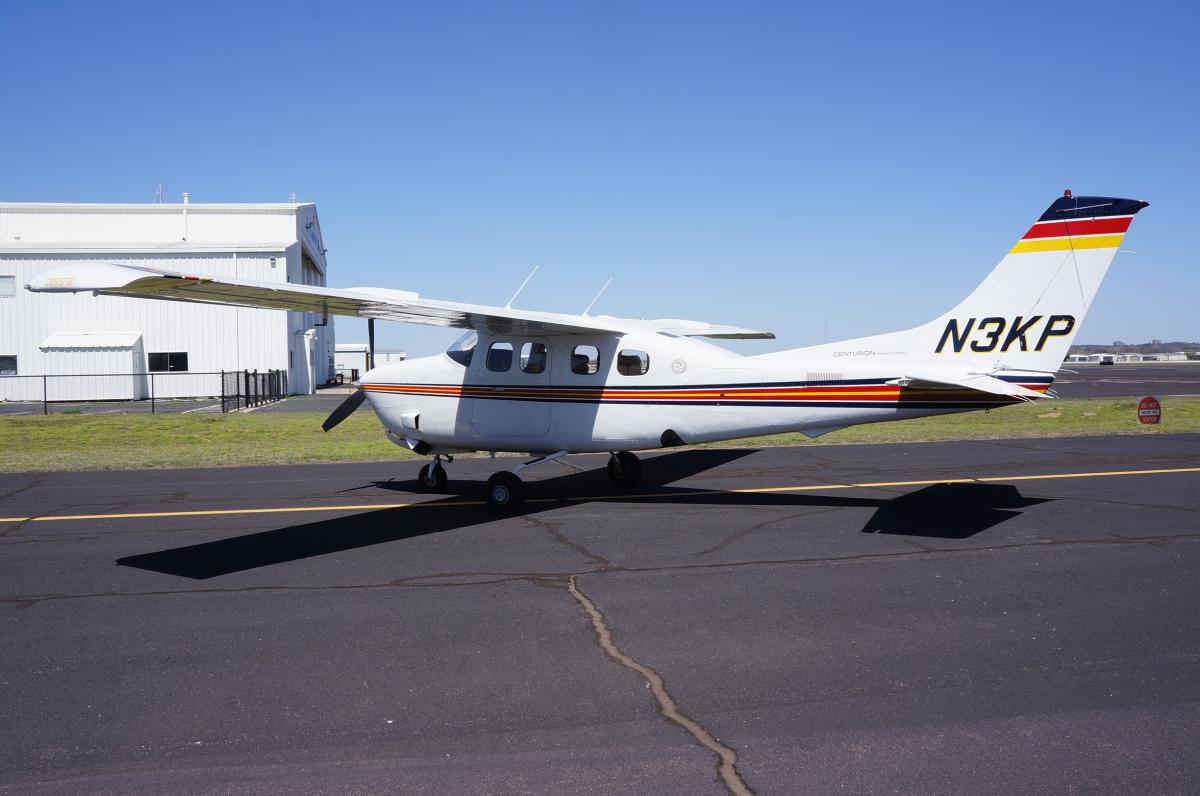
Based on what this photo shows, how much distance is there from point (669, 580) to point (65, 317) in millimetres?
44634

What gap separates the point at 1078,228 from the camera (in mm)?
9188

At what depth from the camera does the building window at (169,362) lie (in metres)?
43.1

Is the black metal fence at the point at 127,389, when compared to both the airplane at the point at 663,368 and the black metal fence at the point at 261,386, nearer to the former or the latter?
the black metal fence at the point at 261,386

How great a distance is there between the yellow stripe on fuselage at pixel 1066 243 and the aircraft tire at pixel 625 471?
19.3 feet

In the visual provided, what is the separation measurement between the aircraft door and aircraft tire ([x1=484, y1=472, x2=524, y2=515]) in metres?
1.03

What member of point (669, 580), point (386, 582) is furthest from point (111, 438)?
point (669, 580)

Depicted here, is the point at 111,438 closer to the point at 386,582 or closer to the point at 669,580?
the point at 386,582

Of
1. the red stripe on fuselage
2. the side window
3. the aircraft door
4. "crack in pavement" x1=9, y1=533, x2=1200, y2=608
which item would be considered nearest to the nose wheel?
the aircraft door

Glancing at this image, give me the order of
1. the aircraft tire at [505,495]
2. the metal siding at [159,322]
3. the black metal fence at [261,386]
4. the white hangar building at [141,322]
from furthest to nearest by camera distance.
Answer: the metal siding at [159,322]
the white hangar building at [141,322]
the black metal fence at [261,386]
the aircraft tire at [505,495]

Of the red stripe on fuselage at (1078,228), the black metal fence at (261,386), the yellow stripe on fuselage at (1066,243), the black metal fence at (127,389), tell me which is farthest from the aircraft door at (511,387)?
the black metal fence at (127,389)

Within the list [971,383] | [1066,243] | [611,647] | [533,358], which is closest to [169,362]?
[533,358]

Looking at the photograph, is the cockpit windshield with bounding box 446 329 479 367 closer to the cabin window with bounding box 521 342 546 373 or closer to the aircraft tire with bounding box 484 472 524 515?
the cabin window with bounding box 521 342 546 373

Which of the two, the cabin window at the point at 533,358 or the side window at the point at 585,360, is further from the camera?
the cabin window at the point at 533,358

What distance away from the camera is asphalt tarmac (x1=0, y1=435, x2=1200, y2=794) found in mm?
4180
